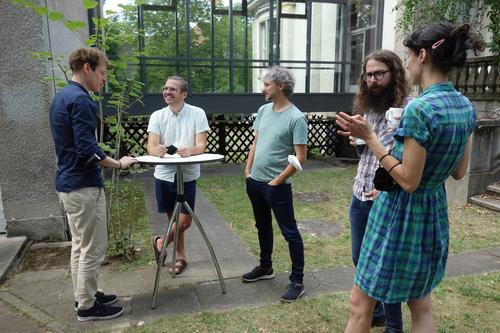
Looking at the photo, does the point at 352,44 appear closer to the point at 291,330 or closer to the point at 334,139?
the point at 334,139

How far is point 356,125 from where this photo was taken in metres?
1.78

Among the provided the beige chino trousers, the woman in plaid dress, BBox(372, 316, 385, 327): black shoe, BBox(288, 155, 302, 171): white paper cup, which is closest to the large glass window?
the beige chino trousers

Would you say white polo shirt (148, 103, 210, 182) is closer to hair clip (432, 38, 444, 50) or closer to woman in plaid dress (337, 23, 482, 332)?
woman in plaid dress (337, 23, 482, 332)

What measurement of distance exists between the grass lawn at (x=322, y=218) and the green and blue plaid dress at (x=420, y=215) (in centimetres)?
192

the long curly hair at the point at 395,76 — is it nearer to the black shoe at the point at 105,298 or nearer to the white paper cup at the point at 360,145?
the white paper cup at the point at 360,145

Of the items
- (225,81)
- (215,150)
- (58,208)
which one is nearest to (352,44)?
(225,81)

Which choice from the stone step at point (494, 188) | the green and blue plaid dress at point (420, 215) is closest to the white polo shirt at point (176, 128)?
the green and blue plaid dress at point (420, 215)

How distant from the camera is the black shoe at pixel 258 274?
3414 mm

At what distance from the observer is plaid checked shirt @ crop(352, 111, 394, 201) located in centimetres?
230

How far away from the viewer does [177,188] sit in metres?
3.16

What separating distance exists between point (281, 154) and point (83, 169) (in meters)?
1.45

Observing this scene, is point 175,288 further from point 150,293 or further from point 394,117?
point 394,117

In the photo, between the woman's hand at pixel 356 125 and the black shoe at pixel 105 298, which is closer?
the woman's hand at pixel 356 125

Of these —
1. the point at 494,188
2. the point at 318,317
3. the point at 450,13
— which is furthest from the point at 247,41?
the point at 318,317
